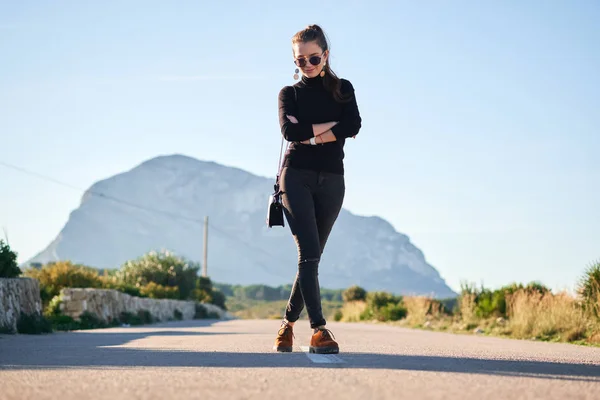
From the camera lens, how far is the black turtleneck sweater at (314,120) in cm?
763

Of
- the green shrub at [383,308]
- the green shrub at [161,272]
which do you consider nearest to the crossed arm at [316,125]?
the green shrub at [383,308]

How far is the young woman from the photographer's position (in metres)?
7.48

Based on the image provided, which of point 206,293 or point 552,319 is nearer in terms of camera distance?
point 552,319

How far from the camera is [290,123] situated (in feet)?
25.1

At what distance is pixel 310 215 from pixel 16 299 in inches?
370

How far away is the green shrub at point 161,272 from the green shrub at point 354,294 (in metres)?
8.34

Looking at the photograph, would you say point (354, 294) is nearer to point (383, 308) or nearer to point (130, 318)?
point (383, 308)

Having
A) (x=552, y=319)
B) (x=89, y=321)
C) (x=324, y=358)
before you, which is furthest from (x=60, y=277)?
(x=324, y=358)

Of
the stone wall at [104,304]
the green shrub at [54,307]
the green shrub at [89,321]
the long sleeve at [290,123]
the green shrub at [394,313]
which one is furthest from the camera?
the green shrub at [394,313]

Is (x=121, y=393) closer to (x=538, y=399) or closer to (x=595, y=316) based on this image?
(x=538, y=399)

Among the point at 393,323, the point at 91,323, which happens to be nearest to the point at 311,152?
the point at 91,323

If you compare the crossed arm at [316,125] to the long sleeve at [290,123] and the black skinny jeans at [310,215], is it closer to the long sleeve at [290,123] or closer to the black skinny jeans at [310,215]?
the long sleeve at [290,123]

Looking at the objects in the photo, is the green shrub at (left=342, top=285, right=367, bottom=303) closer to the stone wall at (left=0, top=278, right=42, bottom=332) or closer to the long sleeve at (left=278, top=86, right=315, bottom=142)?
the stone wall at (left=0, top=278, right=42, bottom=332)

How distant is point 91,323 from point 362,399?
17885 mm
